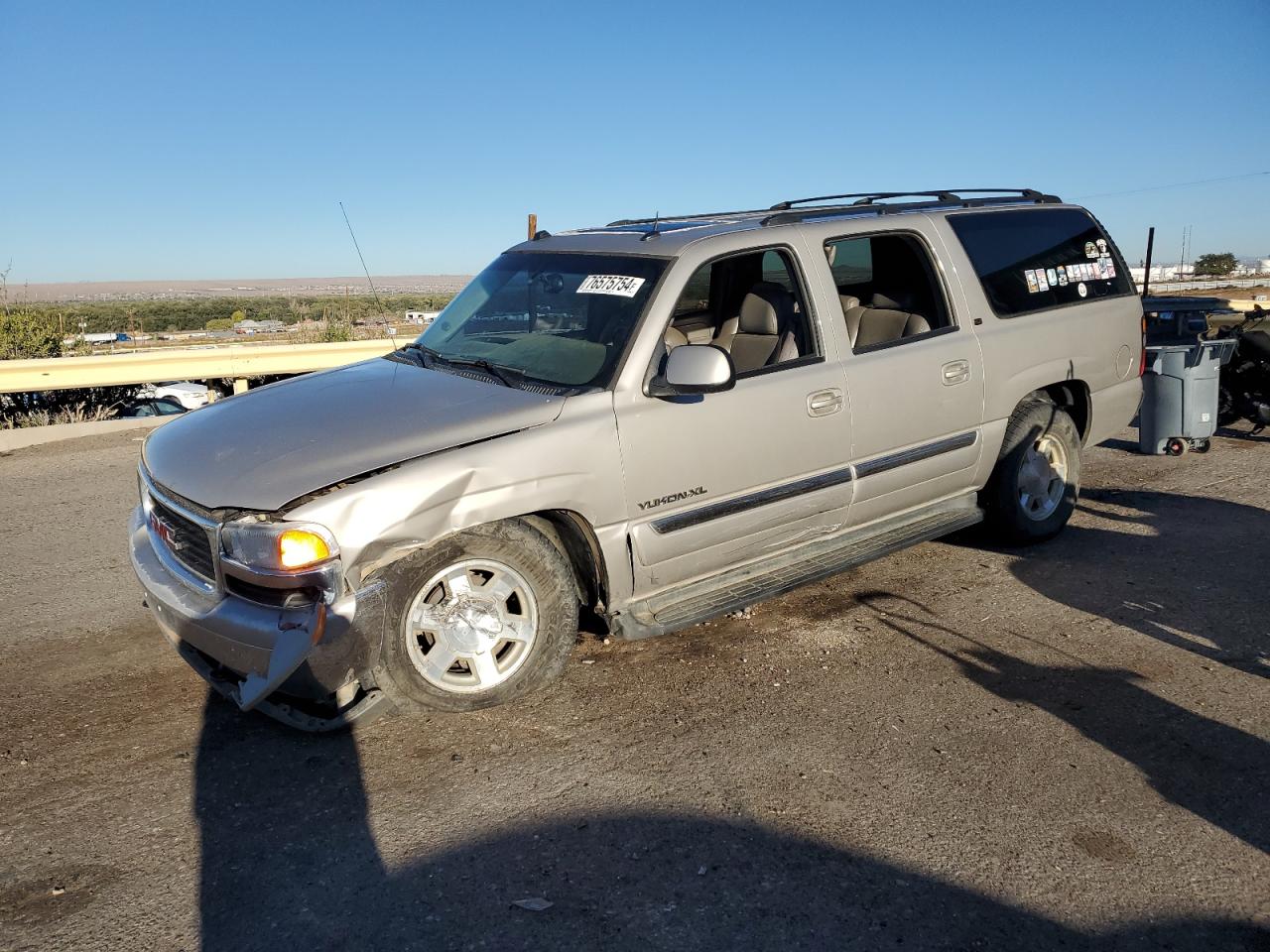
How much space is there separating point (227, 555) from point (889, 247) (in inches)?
153

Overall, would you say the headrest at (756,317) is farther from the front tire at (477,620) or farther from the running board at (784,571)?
the front tire at (477,620)

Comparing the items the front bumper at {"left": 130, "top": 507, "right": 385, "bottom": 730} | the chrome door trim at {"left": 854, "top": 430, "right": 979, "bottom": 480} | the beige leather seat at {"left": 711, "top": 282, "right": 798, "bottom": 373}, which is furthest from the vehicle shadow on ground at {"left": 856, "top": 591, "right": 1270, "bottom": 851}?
the front bumper at {"left": 130, "top": 507, "right": 385, "bottom": 730}

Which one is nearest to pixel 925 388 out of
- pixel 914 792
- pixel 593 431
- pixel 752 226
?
pixel 752 226

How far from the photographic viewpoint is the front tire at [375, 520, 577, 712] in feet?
12.1

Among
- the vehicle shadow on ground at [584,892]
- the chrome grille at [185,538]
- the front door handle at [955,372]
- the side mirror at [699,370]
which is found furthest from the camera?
the front door handle at [955,372]

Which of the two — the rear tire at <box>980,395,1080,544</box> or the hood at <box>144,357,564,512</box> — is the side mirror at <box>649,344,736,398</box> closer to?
the hood at <box>144,357,564,512</box>

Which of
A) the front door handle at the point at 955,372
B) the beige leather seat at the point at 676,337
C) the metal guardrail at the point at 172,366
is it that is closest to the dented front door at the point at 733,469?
the beige leather seat at the point at 676,337

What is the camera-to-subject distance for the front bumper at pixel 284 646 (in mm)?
3412

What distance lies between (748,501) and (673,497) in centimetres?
44

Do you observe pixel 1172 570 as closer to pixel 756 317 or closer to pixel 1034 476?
pixel 1034 476

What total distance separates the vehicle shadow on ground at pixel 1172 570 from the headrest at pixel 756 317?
2.08 metres

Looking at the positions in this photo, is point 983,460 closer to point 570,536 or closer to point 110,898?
point 570,536

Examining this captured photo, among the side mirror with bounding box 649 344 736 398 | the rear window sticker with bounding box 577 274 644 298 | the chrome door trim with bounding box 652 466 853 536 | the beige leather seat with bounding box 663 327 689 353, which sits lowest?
the chrome door trim with bounding box 652 466 853 536

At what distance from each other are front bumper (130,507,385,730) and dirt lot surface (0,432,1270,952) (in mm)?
283
